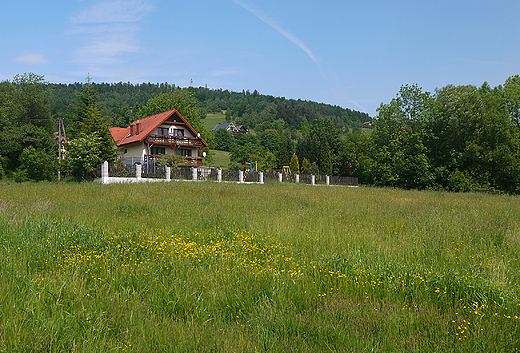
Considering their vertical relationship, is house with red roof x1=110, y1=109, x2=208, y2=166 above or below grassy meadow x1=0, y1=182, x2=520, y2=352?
above

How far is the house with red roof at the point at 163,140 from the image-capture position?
4306 cm

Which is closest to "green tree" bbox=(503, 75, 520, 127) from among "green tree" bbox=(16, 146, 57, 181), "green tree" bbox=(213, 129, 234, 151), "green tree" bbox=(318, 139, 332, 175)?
"green tree" bbox=(318, 139, 332, 175)

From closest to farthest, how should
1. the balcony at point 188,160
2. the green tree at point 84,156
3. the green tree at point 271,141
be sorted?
1. the green tree at point 84,156
2. the balcony at point 188,160
3. the green tree at point 271,141

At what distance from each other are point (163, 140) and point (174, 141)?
1490 millimetres

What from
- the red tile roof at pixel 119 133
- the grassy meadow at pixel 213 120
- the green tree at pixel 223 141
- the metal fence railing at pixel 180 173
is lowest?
the metal fence railing at pixel 180 173

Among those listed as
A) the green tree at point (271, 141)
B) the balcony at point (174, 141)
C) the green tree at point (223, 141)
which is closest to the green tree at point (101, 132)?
the balcony at point (174, 141)

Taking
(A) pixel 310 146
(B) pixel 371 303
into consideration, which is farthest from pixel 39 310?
(A) pixel 310 146

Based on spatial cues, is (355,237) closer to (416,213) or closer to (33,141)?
(416,213)

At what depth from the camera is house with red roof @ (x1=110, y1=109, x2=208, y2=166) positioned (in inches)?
1695

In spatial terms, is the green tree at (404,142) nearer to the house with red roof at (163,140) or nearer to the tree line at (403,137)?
the tree line at (403,137)

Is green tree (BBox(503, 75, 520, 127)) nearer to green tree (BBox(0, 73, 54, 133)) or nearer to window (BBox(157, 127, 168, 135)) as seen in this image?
window (BBox(157, 127, 168, 135))

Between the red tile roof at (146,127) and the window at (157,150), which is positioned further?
the window at (157,150)

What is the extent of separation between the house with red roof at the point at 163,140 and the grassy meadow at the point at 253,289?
36691 millimetres

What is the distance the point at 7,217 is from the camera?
731 centimetres
